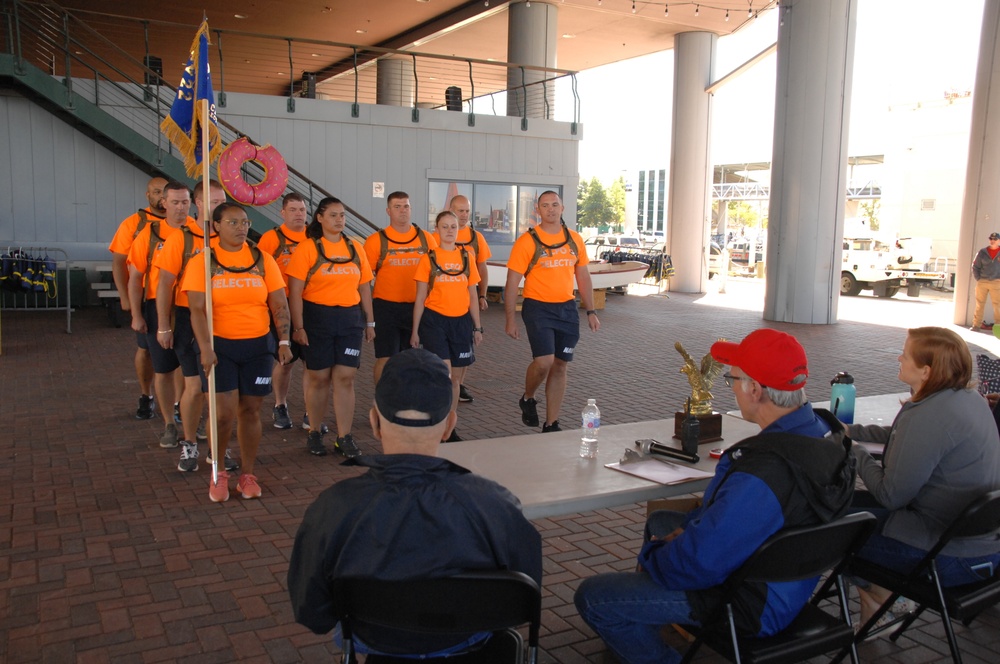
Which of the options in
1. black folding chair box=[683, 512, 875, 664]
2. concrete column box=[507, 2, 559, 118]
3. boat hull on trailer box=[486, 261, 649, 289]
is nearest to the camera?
black folding chair box=[683, 512, 875, 664]

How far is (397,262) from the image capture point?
6824 mm

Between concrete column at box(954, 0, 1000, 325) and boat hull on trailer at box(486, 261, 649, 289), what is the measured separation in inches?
260

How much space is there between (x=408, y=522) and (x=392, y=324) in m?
5.12

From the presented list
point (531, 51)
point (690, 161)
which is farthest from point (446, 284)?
point (690, 161)

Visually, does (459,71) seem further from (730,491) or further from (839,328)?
(730,491)

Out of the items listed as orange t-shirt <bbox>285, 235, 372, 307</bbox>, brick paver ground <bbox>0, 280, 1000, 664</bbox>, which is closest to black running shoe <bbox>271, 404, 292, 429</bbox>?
brick paver ground <bbox>0, 280, 1000, 664</bbox>

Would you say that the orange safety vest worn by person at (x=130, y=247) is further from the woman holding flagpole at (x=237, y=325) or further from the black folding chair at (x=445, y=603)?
the black folding chair at (x=445, y=603)

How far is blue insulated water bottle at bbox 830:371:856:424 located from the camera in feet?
12.5

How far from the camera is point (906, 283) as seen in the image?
76.2 ft

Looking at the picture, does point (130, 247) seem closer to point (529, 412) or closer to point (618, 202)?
point (529, 412)

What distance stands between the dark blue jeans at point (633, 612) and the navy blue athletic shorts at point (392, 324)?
4.40 m

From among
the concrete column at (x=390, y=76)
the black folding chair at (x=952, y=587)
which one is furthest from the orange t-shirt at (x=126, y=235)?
the concrete column at (x=390, y=76)

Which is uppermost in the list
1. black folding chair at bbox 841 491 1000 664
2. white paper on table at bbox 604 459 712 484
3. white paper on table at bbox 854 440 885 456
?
white paper on table at bbox 854 440 885 456

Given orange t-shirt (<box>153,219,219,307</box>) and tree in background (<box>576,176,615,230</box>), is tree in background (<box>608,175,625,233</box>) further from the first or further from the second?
orange t-shirt (<box>153,219,219,307</box>)
